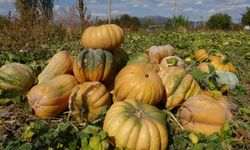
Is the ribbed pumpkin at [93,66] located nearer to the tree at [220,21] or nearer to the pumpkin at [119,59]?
the pumpkin at [119,59]

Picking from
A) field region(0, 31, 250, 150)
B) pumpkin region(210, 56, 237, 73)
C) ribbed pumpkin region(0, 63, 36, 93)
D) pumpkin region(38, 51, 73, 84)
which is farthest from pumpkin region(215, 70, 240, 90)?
ribbed pumpkin region(0, 63, 36, 93)

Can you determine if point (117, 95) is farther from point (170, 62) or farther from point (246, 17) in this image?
point (246, 17)

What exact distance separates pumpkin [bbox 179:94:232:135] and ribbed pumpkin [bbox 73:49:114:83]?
3.09ft

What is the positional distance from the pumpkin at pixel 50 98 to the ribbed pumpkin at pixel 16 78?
1.63ft

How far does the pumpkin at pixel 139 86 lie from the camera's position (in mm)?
3580

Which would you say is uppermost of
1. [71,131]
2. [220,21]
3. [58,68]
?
[58,68]

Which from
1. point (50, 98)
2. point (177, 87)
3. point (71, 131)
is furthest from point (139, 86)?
point (50, 98)

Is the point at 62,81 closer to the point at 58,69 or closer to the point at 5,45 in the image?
the point at 58,69

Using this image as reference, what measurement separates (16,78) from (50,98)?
0.73 m

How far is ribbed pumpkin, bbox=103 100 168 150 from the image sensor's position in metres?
2.99

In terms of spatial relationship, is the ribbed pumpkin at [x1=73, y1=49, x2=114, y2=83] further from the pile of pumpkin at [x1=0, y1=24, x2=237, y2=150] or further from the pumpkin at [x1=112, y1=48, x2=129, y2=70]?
the pumpkin at [x1=112, y1=48, x2=129, y2=70]

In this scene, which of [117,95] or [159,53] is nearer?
[117,95]

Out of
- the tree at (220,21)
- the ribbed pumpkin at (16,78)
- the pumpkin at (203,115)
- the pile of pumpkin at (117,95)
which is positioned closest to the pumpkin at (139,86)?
the pile of pumpkin at (117,95)

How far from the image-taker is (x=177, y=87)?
390 centimetres
